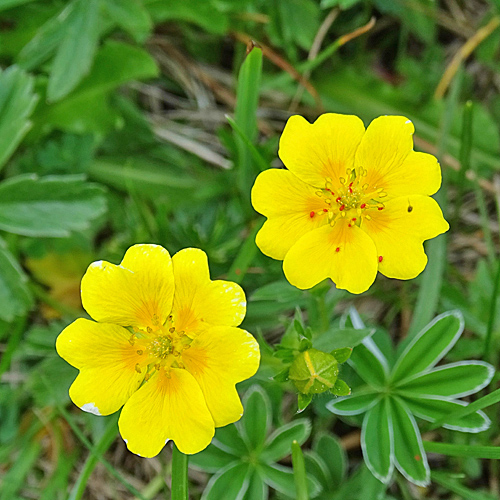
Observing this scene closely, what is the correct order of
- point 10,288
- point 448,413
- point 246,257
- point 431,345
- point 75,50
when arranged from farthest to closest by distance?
1. point 75,50
2. point 10,288
3. point 246,257
4. point 431,345
5. point 448,413

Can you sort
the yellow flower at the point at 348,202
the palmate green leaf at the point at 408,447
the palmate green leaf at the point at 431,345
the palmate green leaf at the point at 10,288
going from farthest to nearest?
the palmate green leaf at the point at 10,288
the palmate green leaf at the point at 431,345
the palmate green leaf at the point at 408,447
the yellow flower at the point at 348,202

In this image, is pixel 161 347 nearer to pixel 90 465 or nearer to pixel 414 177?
pixel 90 465

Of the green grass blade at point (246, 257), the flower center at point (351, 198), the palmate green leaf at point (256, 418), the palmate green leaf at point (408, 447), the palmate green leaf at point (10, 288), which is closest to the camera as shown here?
the flower center at point (351, 198)

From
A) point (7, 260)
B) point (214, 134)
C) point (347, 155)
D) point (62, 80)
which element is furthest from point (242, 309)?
point (214, 134)

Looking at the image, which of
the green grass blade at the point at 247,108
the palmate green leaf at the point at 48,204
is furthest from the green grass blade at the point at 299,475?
the palmate green leaf at the point at 48,204

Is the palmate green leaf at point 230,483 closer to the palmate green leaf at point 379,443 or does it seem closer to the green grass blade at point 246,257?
the palmate green leaf at point 379,443

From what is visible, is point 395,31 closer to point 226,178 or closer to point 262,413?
point 226,178

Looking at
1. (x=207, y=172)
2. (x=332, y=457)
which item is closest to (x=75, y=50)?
(x=207, y=172)
